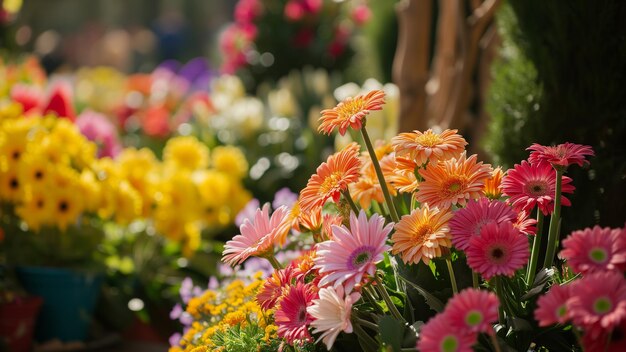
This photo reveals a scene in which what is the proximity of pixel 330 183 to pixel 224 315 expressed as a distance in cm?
50

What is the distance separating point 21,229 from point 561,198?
2489mm

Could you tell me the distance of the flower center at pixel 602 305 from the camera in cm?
118

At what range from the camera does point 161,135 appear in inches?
224

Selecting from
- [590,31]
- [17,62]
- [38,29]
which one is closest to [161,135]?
[17,62]

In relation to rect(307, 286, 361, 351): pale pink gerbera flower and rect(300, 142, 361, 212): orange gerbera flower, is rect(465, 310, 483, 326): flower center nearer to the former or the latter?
rect(307, 286, 361, 351): pale pink gerbera flower

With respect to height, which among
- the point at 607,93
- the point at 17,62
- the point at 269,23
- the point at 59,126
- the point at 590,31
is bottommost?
the point at 607,93

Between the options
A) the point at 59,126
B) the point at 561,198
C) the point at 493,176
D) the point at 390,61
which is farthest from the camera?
the point at 390,61

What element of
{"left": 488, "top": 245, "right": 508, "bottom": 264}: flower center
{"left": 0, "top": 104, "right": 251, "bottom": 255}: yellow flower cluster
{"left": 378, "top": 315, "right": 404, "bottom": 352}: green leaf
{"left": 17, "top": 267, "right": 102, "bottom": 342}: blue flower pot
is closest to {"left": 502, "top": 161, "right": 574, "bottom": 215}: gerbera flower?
{"left": 488, "top": 245, "right": 508, "bottom": 264}: flower center

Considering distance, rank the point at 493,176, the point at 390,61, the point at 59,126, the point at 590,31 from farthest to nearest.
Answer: the point at 390,61 < the point at 59,126 < the point at 590,31 < the point at 493,176

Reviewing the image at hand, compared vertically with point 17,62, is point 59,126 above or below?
below

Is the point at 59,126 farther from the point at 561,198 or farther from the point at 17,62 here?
the point at 17,62

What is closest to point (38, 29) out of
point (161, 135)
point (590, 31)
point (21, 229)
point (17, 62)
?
point (17, 62)

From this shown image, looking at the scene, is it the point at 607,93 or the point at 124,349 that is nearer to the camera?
the point at 607,93

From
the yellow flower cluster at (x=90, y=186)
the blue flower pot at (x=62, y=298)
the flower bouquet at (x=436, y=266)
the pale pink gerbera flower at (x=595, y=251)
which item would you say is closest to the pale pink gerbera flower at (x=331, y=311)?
the flower bouquet at (x=436, y=266)
